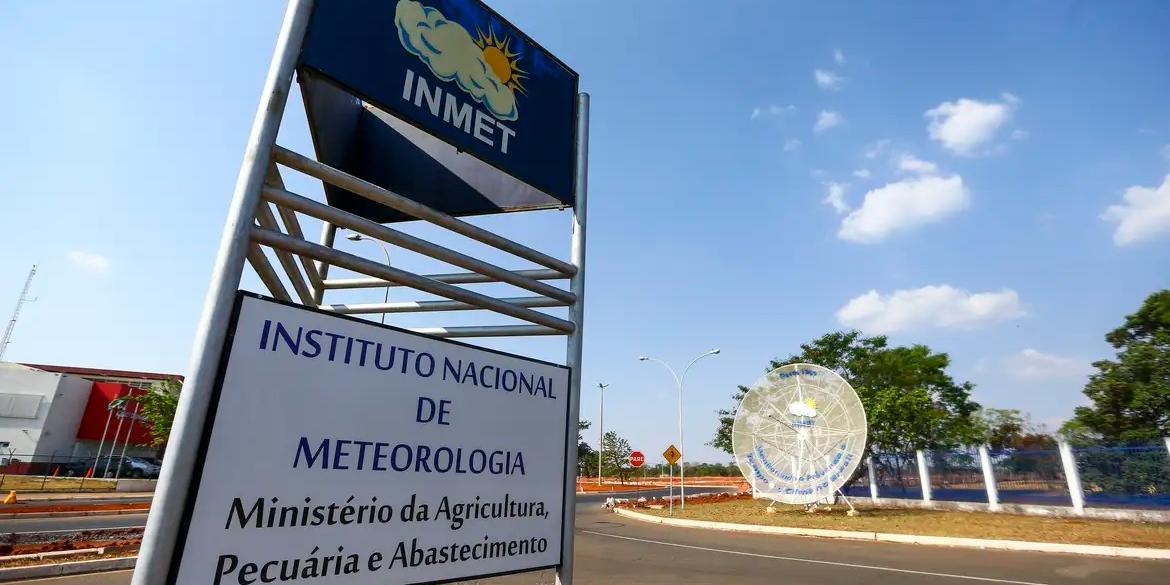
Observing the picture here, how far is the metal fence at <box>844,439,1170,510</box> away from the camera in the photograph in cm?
1667

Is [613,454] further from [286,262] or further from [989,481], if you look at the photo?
[286,262]

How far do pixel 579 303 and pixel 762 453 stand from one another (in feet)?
71.0

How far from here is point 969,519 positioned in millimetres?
18609

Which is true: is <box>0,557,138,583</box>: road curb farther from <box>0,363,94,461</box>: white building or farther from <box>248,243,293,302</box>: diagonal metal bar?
<box>0,363,94,461</box>: white building

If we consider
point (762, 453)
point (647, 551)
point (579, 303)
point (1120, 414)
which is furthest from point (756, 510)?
point (579, 303)

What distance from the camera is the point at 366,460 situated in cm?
164

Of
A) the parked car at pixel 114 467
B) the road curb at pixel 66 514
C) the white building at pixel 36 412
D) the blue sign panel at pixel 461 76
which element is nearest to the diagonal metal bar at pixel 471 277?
the blue sign panel at pixel 461 76

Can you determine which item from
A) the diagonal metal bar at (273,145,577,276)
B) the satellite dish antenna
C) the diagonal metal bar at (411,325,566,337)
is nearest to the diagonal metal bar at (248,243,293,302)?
the diagonal metal bar at (273,145,577,276)

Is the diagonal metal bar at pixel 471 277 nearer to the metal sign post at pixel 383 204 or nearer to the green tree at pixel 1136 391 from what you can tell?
the metal sign post at pixel 383 204

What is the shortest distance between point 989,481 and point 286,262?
1022 inches

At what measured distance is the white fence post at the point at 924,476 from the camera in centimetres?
2323

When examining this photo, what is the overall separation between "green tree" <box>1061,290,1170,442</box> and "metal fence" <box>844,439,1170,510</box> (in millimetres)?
3460

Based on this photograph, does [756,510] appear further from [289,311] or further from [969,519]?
[289,311]

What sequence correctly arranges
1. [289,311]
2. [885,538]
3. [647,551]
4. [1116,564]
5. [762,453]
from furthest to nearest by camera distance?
[762,453] → [885,538] → [647,551] → [1116,564] → [289,311]
